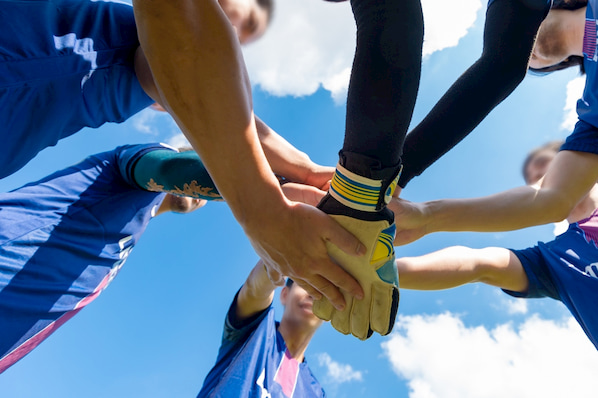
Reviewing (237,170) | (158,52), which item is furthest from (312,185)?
(158,52)

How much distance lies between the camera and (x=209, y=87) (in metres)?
0.73

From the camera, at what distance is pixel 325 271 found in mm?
904

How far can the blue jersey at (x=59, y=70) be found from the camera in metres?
0.92

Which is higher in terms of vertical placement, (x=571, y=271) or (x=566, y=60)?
(x=566, y=60)

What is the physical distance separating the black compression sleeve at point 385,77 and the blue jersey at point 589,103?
4.40 ft

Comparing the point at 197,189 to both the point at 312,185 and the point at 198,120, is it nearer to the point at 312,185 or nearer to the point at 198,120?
the point at 312,185

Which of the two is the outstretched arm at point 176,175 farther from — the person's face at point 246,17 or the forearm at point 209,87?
the person's face at point 246,17

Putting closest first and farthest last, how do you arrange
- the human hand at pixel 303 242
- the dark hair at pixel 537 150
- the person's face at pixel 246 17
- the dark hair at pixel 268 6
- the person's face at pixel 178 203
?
the human hand at pixel 303 242 < the person's face at pixel 246 17 < the dark hair at pixel 268 6 < the person's face at pixel 178 203 < the dark hair at pixel 537 150

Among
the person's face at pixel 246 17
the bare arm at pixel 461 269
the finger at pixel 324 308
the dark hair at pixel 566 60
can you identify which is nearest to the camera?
the finger at pixel 324 308

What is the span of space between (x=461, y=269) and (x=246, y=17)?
1.68 metres

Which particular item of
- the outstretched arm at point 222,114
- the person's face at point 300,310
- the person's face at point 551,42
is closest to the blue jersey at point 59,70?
the outstretched arm at point 222,114

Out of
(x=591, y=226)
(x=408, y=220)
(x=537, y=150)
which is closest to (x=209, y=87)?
(x=408, y=220)

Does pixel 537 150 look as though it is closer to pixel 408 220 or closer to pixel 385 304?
pixel 408 220

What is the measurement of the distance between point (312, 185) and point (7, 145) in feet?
3.38
